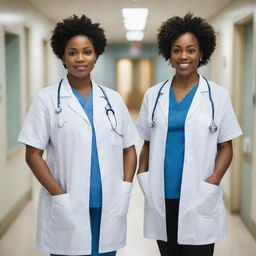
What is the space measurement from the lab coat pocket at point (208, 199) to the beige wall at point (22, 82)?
A: 6.27 feet

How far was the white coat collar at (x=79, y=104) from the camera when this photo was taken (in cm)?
156

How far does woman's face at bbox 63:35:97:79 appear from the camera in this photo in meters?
1.55

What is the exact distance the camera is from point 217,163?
1.71m

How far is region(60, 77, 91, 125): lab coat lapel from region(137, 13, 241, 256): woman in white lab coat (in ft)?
1.03

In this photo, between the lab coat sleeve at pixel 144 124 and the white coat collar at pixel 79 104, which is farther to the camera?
the lab coat sleeve at pixel 144 124

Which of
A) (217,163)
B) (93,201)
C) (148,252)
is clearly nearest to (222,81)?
(148,252)

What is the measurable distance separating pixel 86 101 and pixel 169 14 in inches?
155

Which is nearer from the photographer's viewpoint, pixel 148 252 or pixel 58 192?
pixel 58 192

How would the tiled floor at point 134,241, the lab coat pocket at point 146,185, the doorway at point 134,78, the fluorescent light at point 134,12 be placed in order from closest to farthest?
the lab coat pocket at point 146,185, the tiled floor at point 134,241, the fluorescent light at point 134,12, the doorway at point 134,78

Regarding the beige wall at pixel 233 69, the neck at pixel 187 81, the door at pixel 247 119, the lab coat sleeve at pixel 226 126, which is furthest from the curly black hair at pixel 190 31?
the door at pixel 247 119

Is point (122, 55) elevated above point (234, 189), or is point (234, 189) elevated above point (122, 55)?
point (122, 55)

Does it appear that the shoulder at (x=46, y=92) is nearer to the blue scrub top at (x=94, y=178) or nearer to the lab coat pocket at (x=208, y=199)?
the blue scrub top at (x=94, y=178)

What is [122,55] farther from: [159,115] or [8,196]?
[159,115]

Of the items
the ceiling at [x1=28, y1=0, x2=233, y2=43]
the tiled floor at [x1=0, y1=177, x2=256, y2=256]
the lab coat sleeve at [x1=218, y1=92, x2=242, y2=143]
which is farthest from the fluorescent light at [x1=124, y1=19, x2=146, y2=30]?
the lab coat sleeve at [x1=218, y1=92, x2=242, y2=143]
